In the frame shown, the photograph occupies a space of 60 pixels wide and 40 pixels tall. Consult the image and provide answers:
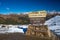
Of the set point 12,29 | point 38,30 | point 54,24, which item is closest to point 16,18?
point 12,29

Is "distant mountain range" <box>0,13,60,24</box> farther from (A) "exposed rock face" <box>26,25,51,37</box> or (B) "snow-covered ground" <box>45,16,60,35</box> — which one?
(A) "exposed rock face" <box>26,25,51,37</box>

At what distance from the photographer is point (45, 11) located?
3.99m

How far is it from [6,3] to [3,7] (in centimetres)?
15

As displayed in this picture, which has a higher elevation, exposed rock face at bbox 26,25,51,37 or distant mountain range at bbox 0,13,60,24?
distant mountain range at bbox 0,13,60,24

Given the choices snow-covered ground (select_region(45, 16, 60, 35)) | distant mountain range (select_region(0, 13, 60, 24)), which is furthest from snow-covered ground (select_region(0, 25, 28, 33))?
snow-covered ground (select_region(45, 16, 60, 35))

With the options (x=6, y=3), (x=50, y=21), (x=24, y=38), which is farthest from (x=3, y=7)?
(x=50, y=21)

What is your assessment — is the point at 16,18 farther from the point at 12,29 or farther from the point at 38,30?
the point at 38,30

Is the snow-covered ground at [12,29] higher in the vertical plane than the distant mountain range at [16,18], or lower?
lower

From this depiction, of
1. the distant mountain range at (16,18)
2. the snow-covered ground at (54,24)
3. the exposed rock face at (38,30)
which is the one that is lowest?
the exposed rock face at (38,30)

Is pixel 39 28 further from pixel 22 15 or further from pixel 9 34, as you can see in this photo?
pixel 9 34

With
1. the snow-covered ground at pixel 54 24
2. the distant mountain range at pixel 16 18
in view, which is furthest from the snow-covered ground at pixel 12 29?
the snow-covered ground at pixel 54 24

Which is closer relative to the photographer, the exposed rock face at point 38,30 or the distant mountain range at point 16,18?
the exposed rock face at point 38,30

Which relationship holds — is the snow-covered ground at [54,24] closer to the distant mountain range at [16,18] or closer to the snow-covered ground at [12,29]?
the distant mountain range at [16,18]

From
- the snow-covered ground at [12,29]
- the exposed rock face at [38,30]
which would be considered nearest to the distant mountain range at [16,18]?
the snow-covered ground at [12,29]
